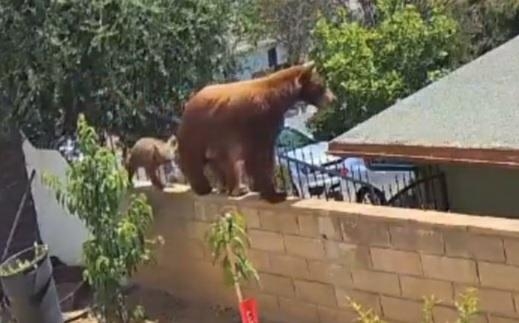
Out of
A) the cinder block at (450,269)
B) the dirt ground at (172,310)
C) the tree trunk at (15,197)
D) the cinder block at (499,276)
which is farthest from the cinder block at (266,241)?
the tree trunk at (15,197)

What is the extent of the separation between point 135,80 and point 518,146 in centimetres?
399

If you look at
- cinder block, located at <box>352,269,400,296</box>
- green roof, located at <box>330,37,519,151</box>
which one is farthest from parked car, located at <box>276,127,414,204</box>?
cinder block, located at <box>352,269,400,296</box>

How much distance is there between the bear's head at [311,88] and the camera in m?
6.61

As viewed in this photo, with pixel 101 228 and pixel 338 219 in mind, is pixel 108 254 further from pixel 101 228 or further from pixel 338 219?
pixel 338 219

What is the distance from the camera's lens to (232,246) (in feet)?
20.0

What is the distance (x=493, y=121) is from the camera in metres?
6.64

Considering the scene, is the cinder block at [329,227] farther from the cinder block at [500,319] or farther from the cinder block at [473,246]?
the cinder block at [500,319]

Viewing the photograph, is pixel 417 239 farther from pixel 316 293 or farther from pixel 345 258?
pixel 316 293

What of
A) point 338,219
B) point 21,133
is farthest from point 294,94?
point 21,133

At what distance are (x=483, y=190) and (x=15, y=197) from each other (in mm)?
4764

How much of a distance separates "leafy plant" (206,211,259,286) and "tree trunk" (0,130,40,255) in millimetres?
3824

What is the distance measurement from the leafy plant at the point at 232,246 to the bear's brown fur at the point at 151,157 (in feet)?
4.60

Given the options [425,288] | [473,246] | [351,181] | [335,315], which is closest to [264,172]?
[335,315]

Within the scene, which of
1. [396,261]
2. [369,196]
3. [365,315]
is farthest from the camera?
[369,196]
